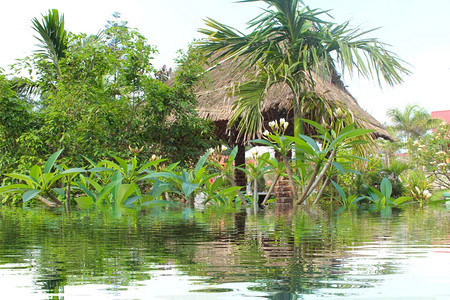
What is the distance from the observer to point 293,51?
707 cm

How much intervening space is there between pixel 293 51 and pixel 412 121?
26396 mm

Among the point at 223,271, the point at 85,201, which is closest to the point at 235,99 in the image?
the point at 85,201

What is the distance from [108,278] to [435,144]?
11147mm

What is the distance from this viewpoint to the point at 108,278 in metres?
0.27

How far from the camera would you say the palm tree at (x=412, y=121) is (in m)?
29.7

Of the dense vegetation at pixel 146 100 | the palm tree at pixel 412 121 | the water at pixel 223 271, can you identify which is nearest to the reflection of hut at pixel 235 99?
the dense vegetation at pixel 146 100

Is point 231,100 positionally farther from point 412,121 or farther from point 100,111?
point 412,121

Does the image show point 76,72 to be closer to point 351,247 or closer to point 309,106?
point 309,106

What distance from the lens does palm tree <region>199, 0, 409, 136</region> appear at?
6.41 metres

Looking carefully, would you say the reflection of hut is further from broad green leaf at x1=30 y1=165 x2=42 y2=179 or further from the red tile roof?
the red tile roof

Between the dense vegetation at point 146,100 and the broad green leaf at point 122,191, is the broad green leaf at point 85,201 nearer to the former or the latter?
the broad green leaf at point 122,191

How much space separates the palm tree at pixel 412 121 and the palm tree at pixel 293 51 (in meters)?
25.7

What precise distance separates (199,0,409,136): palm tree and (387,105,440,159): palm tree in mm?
25655

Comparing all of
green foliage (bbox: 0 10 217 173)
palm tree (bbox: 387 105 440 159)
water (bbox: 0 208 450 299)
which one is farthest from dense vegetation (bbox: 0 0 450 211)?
palm tree (bbox: 387 105 440 159)
